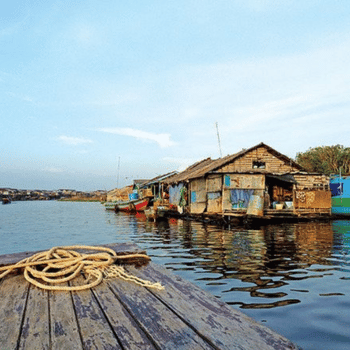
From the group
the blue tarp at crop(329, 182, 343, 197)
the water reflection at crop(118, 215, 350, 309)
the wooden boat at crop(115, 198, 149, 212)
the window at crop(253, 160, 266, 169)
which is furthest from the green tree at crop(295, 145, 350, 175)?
the water reflection at crop(118, 215, 350, 309)

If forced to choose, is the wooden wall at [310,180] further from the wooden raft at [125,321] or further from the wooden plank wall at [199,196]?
the wooden raft at [125,321]

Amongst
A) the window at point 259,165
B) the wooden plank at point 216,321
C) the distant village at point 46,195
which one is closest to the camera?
the wooden plank at point 216,321

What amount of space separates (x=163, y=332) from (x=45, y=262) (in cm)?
199

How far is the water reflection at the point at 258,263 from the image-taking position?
20.9 feet

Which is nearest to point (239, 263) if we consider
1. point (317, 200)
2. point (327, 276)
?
point (327, 276)

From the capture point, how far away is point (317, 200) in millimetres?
23109

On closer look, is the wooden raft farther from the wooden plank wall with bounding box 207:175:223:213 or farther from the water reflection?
the wooden plank wall with bounding box 207:175:223:213

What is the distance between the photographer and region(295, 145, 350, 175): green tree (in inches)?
1810

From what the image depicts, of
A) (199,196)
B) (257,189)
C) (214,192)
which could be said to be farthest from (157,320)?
(199,196)

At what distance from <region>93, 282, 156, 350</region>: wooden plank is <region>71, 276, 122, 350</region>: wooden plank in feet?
0.14

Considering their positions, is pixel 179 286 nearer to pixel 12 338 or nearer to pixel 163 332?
pixel 163 332

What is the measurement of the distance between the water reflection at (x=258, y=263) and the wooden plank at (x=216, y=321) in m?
3.00

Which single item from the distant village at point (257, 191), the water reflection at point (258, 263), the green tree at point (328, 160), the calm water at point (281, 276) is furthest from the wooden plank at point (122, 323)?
the green tree at point (328, 160)

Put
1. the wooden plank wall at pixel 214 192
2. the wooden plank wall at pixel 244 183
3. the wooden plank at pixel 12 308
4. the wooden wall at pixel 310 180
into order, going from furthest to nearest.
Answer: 1. the wooden wall at pixel 310 180
2. the wooden plank wall at pixel 214 192
3. the wooden plank wall at pixel 244 183
4. the wooden plank at pixel 12 308
